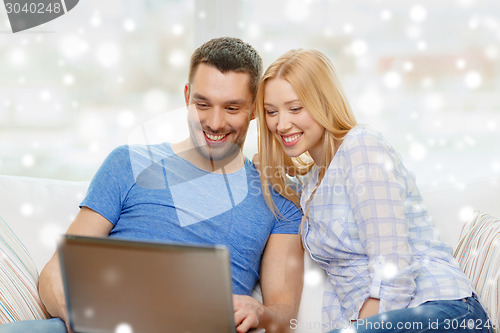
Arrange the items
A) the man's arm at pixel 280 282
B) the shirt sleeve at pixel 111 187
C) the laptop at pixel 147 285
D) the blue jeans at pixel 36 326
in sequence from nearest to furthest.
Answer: the laptop at pixel 147 285 < the blue jeans at pixel 36 326 < the man's arm at pixel 280 282 < the shirt sleeve at pixel 111 187

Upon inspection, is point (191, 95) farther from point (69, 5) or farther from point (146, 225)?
point (69, 5)

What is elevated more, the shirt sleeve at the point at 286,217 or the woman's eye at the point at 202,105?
the woman's eye at the point at 202,105

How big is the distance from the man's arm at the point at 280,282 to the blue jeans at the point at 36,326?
16.0 inches

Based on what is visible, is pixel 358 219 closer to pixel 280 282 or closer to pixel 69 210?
pixel 280 282

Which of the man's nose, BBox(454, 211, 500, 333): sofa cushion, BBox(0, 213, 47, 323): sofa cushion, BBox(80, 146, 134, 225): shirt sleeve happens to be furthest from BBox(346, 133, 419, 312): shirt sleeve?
BBox(0, 213, 47, 323): sofa cushion

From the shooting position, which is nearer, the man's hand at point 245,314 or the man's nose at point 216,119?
the man's hand at point 245,314

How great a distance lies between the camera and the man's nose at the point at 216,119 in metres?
1.54

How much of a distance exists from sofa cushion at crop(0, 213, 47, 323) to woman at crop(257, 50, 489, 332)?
2.16 feet

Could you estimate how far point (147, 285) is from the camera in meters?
0.96

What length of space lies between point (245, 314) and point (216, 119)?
566mm

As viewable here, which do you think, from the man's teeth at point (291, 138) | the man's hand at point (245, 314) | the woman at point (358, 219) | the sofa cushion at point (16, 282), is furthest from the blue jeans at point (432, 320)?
the sofa cushion at point (16, 282)

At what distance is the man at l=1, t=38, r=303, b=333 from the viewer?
4.77 feet

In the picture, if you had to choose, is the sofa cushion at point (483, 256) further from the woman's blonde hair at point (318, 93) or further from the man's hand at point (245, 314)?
the man's hand at point (245, 314)

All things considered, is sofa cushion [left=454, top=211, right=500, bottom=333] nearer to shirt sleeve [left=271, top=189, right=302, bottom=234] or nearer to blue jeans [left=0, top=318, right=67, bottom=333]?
shirt sleeve [left=271, top=189, right=302, bottom=234]
